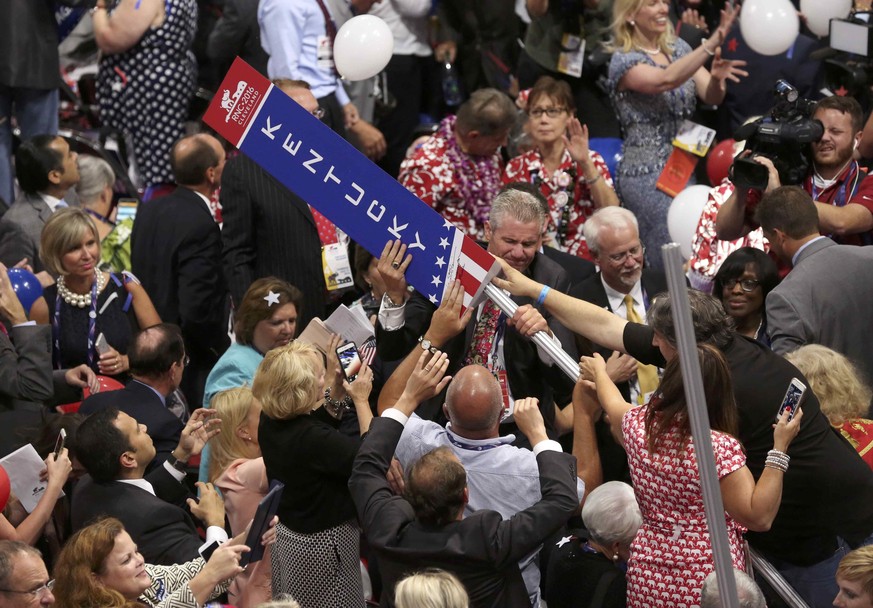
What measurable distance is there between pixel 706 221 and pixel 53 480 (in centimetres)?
315

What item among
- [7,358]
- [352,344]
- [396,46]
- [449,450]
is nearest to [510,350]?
[352,344]

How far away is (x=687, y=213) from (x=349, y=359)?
7.80ft

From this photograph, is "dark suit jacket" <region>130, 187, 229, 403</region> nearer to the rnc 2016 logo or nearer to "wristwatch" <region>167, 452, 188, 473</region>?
"wristwatch" <region>167, 452, 188, 473</region>

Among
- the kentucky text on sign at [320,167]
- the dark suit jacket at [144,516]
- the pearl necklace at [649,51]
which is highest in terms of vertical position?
the kentucky text on sign at [320,167]

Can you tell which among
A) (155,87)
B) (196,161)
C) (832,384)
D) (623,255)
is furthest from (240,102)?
(155,87)

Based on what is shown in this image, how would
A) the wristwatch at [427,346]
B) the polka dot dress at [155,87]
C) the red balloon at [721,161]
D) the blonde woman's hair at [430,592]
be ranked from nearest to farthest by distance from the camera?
the blonde woman's hair at [430,592], the wristwatch at [427,346], the red balloon at [721,161], the polka dot dress at [155,87]

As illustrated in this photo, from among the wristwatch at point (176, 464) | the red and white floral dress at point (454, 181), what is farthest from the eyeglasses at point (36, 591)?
the red and white floral dress at point (454, 181)

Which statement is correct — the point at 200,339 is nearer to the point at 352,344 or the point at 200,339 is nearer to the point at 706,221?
the point at 352,344

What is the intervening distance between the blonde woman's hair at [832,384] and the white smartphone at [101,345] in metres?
3.08

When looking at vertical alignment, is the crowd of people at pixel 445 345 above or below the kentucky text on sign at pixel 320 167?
below

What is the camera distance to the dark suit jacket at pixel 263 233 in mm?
6477

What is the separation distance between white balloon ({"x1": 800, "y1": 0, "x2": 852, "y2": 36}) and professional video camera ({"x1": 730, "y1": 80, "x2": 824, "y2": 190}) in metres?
1.49

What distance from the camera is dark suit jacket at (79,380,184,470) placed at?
5.42 m

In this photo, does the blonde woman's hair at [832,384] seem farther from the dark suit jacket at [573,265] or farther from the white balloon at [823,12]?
the white balloon at [823,12]
